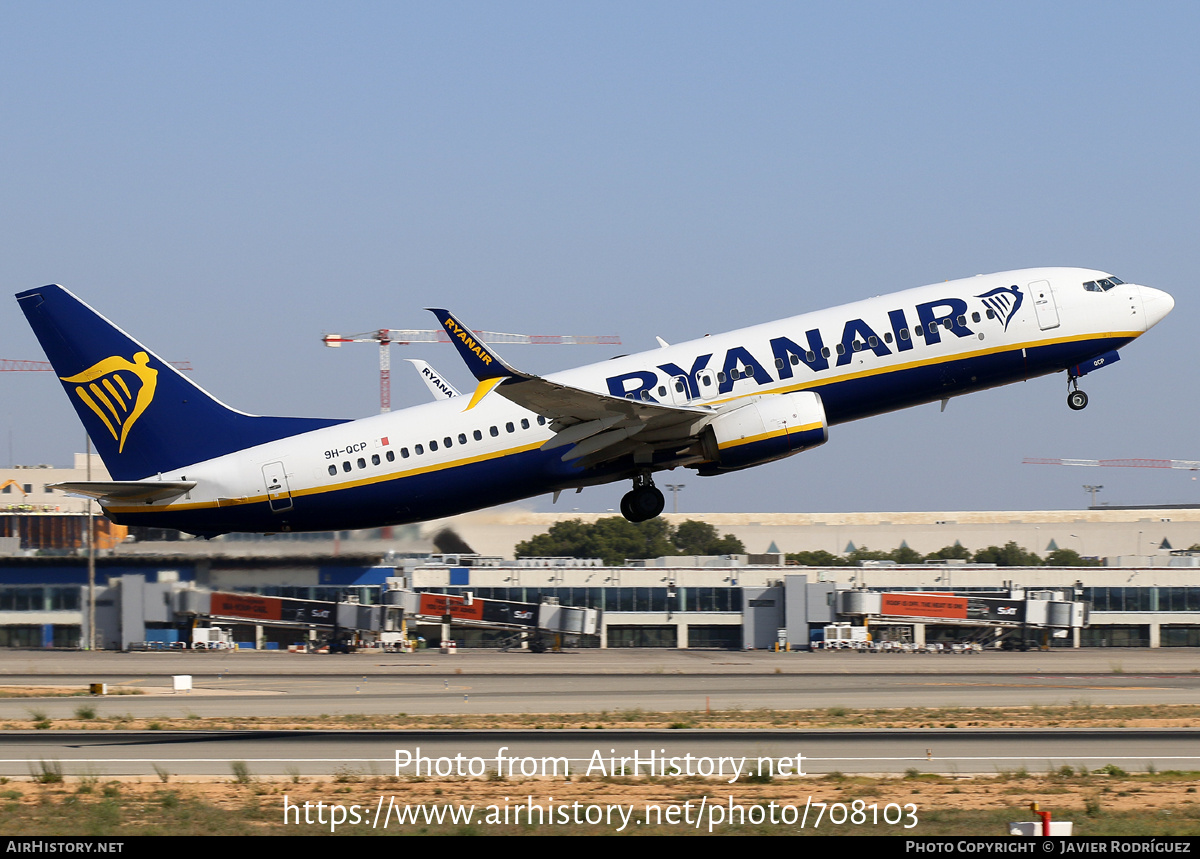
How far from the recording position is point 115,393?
40.6 m

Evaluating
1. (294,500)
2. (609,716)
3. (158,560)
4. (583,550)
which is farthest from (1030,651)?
(583,550)

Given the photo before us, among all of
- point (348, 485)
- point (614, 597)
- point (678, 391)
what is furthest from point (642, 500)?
point (614, 597)

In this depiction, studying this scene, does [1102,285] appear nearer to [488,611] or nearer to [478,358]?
[478,358]

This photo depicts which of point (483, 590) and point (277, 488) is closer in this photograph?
point (277, 488)

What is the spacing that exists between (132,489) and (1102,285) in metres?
29.9

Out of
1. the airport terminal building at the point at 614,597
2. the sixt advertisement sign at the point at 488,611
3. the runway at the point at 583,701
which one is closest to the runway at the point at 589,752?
the runway at the point at 583,701

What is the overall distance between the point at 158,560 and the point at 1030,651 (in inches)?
2072

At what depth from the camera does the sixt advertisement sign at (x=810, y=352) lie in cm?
3816

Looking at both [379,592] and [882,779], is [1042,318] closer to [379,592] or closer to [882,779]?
[882,779]

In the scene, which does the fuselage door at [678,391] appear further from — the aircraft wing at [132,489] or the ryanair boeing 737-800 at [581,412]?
the aircraft wing at [132,489]

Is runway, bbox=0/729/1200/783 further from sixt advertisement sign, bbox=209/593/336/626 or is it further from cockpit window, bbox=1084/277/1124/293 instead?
sixt advertisement sign, bbox=209/593/336/626

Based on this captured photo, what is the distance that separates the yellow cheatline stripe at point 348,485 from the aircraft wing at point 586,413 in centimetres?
144

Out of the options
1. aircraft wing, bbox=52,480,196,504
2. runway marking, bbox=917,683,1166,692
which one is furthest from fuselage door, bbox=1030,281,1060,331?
aircraft wing, bbox=52,480,196,504

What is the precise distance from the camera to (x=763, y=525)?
533 ft
